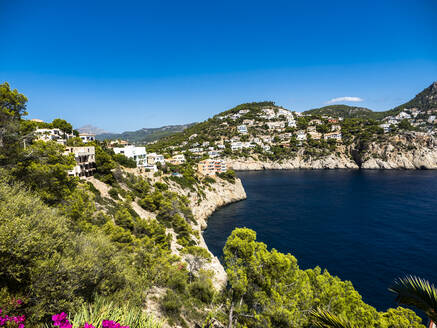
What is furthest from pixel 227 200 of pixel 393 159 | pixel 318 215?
pixel 393 159

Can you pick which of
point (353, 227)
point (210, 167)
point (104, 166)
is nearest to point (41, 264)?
Answer: point (104, 166)

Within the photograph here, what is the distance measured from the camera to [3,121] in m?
14.4

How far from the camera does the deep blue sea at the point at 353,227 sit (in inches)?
1129

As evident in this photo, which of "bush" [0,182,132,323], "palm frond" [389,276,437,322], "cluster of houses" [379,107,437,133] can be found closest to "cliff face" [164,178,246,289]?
"bush" [0,182,132,323]

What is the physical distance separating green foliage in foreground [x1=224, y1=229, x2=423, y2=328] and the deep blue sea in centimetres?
1383

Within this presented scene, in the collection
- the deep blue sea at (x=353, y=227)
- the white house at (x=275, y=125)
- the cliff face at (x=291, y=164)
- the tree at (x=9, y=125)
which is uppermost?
the white house at (x=275, y=125)

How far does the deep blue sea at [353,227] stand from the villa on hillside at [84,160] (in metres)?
24.0

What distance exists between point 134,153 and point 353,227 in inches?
2143

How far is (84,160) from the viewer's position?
3622cm

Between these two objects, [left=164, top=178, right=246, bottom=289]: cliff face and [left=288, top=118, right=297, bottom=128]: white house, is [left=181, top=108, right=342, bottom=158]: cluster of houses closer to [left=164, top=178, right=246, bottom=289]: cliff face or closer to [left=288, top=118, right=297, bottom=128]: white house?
[left=288, top=118, right=297, bottom=128]: white house

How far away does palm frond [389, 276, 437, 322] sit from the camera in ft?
14.0

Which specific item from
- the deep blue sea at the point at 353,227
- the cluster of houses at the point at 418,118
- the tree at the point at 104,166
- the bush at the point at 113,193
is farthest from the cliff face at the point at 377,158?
the bush at the point at 113,193

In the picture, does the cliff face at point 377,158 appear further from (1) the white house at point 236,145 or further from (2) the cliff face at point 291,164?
(1) the white house at point 236,145

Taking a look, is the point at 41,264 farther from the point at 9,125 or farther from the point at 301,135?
the point at 301,135
